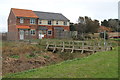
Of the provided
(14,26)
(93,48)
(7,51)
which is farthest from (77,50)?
(14,26)

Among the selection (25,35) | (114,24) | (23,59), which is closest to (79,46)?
(23,59)

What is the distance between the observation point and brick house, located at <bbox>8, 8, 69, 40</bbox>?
122 feet

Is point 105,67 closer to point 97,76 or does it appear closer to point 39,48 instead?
point 97,76

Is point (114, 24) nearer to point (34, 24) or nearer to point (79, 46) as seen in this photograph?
point (34, 24)

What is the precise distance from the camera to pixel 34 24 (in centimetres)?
4025

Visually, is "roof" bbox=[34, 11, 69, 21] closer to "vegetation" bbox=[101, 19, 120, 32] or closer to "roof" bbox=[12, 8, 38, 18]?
"roof" bbox=[12, 8, 38, 18]

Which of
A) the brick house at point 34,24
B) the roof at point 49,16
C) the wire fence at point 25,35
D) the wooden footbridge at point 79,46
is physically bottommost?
the wooden footbridge at point 79,46

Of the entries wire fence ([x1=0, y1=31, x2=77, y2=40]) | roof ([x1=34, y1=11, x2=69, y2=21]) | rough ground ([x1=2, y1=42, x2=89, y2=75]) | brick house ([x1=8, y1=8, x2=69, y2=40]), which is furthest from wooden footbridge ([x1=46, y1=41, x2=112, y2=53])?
roof ([x1=34, y1=11, x2=69, y2=21])

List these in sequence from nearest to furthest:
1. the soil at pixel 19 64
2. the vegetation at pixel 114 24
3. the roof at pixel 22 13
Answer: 1. the soil at pixel 19 64
2. the roof at pixel 22 13
3. the vegetation at pixel 114 24

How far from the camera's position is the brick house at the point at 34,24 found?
37281 mm

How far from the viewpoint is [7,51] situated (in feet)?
63.3

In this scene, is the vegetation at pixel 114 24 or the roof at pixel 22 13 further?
the vegetation at pixel 114 24

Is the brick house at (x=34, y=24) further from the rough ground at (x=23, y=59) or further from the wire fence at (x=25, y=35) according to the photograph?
the rough ground at (x=23, y=59)

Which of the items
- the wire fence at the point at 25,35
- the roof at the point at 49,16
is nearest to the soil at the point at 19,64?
the wire fence at the point at 25,35
